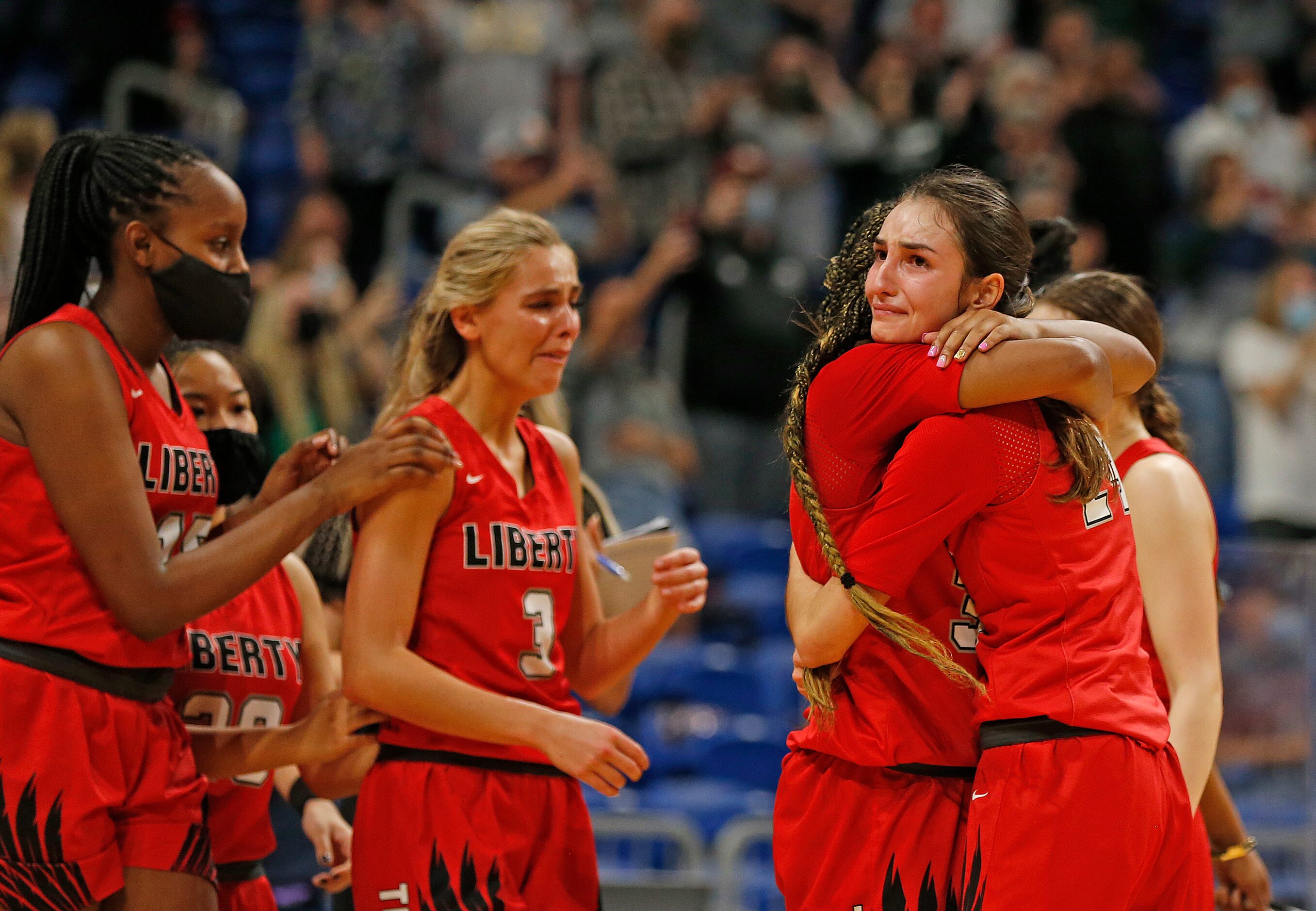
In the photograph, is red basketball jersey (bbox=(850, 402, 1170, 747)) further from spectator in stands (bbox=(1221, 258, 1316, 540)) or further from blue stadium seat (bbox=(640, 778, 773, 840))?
spectator in stands (bbox=(1221, 258, 1316, 540))

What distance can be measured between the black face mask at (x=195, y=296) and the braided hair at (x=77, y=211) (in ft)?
0.33

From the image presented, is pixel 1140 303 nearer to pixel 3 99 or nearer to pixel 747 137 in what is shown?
pixel 747 137

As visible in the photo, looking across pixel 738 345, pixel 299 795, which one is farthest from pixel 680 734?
pixel 299 795

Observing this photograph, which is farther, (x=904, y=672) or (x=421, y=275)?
(x=421, y=275)

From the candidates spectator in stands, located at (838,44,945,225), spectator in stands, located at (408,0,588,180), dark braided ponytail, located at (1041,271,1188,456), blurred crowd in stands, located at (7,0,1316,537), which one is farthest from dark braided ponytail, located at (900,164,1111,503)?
spectator in stands, located at (408,0,588,180)

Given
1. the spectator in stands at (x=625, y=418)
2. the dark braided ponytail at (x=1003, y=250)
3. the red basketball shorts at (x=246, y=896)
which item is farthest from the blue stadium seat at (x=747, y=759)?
the dark braided ponytail at (x=1003, y=250)

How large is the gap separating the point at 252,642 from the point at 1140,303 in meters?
2.07

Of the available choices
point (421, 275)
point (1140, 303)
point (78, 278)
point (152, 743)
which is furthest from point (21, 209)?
point (1140, 303)

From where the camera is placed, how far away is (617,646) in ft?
10.3

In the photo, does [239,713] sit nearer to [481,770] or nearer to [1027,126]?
[481,770]

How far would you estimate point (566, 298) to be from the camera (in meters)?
3.05

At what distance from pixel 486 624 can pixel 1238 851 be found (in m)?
1.72

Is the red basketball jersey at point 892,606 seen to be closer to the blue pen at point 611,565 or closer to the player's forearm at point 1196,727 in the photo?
the player's forearm at point 1196,727

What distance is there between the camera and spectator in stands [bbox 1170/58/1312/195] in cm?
977
